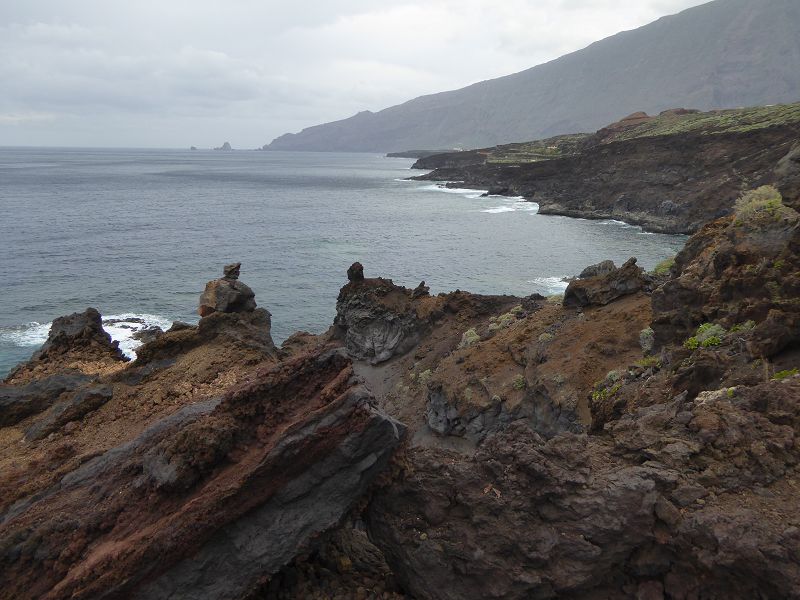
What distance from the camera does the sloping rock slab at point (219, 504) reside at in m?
6.96

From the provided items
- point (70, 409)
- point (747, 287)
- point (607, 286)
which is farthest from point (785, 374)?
point (607, 286)

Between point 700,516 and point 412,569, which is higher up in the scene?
point 700,516

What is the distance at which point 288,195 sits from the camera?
127438mm

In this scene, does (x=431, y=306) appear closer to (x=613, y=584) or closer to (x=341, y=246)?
(x=613, y=584)

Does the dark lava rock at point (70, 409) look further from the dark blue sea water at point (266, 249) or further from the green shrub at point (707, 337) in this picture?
the dark blue sea water at point (266, 249)

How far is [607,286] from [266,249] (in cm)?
4907

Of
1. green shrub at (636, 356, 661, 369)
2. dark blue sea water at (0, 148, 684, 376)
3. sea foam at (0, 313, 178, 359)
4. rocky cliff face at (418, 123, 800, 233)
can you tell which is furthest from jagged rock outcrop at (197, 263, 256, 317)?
rocky cliff face at (418, 123, 800, 233)

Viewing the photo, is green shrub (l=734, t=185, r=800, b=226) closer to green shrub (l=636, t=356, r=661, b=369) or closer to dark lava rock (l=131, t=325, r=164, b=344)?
green shrub (l=636, t=356, r=661, b=369)

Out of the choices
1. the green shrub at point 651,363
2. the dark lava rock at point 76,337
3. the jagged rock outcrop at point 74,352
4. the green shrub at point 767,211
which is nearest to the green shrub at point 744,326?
the green shrub at point 651,363

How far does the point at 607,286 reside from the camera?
2534 cm

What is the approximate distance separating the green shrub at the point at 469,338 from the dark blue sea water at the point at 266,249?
15080 mm

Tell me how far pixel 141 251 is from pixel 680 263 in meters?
58.7

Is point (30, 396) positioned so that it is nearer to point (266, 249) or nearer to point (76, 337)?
point (76, 337)

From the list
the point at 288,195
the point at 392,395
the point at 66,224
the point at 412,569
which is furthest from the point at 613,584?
the point at 288,195
